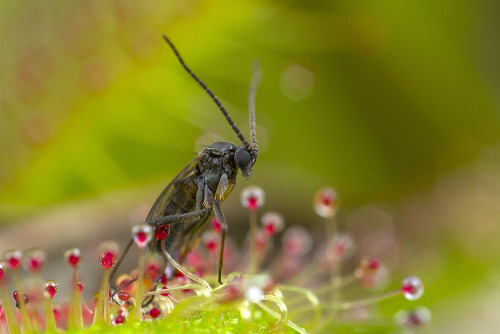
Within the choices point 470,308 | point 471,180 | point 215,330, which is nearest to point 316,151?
point 471,180

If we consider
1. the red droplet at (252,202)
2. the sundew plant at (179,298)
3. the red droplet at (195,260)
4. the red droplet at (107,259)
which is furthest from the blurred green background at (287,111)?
the red droplet at (107,259)

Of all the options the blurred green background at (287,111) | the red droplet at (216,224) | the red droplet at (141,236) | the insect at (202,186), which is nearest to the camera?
the red droplet at (141,236)

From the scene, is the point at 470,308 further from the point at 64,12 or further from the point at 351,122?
the point at 64,12

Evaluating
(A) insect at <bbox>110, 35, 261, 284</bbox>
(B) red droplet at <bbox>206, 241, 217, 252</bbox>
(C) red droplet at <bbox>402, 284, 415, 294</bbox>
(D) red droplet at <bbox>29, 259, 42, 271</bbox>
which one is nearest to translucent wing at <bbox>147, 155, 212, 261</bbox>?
(A) insect at <bbox>110, 35, 261, 284</bbox>

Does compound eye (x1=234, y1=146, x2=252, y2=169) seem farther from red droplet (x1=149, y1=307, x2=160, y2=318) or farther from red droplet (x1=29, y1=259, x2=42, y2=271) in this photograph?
red droplet (x1=29, y1=259, x2=42, y2=271)

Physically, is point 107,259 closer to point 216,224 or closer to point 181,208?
point 181,208

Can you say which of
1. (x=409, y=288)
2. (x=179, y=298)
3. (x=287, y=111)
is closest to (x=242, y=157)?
(x=179, y=298)

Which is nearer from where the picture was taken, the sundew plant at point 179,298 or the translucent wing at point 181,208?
the sundew plant at point 179,298

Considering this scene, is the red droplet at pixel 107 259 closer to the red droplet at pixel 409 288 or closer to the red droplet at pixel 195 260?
the red droplet at pixel 195 260
